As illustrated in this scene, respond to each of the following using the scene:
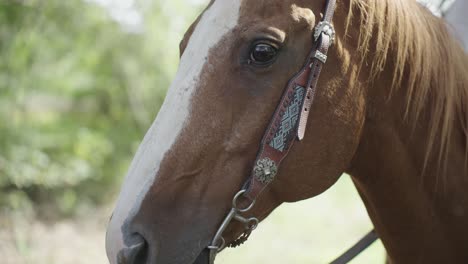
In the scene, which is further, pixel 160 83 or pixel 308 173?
pixel 160 83

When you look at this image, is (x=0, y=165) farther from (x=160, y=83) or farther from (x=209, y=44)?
(x=209, y=44)

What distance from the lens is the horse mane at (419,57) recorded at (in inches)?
80.1

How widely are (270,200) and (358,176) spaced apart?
1.42 feet

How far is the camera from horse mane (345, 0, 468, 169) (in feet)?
6.68

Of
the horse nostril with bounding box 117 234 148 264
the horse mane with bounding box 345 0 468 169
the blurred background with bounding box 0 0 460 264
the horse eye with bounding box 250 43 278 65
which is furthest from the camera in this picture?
the blurred background with bounding box 0 0 460 264

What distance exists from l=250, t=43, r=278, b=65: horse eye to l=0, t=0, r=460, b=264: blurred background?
12.0 ft

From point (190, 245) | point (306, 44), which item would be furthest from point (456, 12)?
point (190, 245)

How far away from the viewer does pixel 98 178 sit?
329 inches

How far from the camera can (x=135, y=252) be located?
1801 millimetres

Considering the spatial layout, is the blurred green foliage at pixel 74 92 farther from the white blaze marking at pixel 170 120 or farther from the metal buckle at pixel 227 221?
the metal buckle at pixel 227 221

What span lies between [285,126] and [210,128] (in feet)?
0.89

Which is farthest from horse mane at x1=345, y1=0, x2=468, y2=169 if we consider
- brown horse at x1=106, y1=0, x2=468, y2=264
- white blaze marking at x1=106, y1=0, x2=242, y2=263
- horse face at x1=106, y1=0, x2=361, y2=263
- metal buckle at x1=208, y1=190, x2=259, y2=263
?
metal buckle at x1=208, y1=190, x2=259, y2=263

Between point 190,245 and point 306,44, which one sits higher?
point 306,44

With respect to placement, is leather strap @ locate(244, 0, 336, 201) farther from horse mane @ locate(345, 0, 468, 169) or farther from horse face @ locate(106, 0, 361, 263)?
horse mane @ locate(345, 0, 468, 169)
